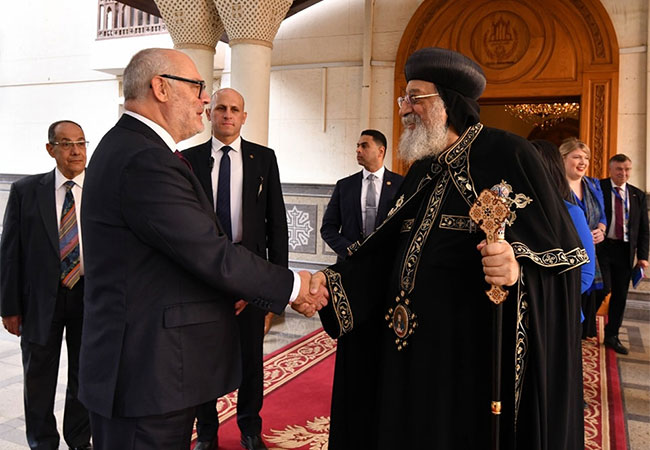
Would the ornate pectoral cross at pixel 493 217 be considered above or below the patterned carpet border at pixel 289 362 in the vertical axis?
above

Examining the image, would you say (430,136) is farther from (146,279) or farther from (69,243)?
(69,243)

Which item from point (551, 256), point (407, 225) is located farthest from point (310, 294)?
point (551, 256)

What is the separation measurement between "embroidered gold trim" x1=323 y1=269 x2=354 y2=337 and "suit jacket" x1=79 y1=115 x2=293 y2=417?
0.48 metres

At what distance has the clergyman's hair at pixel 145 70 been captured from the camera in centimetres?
184

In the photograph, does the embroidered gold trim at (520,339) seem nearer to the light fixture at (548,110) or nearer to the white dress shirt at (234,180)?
the white dress shirt at (234,180)

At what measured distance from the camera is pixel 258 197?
10.2 feet

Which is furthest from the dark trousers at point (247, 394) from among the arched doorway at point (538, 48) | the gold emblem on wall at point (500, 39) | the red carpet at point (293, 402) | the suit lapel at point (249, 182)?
the gold emblem on wall at point (500, 39)

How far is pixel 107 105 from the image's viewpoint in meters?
9.78

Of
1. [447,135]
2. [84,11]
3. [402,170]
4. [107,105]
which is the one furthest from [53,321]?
[84,11]

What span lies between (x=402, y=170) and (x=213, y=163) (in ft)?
15.6

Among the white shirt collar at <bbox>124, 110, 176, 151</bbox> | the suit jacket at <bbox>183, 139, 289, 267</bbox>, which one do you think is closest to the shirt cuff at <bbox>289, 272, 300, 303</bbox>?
the white shirt collar at <bbox>124, 110, 176, 151</bbox>

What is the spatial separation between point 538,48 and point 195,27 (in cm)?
414

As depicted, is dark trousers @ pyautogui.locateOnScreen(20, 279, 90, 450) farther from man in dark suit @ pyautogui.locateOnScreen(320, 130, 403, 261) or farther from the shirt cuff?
man in dark suit @ pyautogui.locateOnScreen(320, 130, 403, 261)

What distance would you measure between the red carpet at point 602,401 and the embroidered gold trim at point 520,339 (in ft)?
6.09
